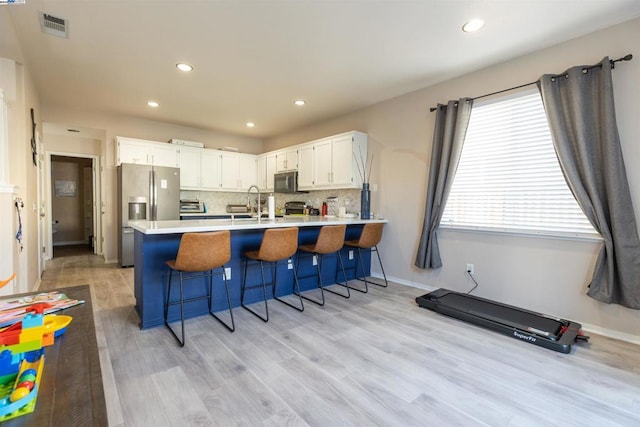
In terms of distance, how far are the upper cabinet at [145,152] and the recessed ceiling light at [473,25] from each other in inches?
197

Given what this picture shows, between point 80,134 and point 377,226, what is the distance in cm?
573

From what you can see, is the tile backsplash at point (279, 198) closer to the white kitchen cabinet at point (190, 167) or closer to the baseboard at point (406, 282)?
the white kitchen cabinet at point (190, 167)

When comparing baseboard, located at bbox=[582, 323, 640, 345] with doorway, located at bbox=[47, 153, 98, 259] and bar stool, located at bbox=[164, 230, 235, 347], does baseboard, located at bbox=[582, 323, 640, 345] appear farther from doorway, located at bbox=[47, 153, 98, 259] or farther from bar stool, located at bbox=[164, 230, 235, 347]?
doorway, located at bbox=[47, 153, 98, 259]

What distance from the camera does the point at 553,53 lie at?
2887mm

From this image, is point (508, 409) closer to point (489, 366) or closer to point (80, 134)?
point (489, 366)

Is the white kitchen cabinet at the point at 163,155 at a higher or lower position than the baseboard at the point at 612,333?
higher

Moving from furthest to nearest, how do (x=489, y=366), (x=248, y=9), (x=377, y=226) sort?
(x=377, y=226), (x=248, y=9), (x=489, y=366)

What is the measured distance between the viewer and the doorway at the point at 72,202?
7.36 metres

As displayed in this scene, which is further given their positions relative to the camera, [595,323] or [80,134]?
[80,134]

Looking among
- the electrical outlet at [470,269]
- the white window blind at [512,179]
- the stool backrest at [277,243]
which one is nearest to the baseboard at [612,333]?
the white window blind at [512,179]

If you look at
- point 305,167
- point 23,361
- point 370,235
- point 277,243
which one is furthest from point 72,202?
point 23,361

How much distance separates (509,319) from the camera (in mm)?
2744

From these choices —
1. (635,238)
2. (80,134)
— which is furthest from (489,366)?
(80,134)

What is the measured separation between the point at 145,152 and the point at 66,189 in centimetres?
399
